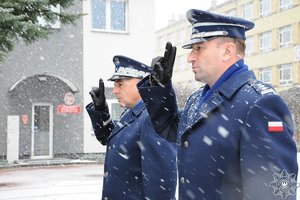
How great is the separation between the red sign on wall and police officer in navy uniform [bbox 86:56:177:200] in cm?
1353

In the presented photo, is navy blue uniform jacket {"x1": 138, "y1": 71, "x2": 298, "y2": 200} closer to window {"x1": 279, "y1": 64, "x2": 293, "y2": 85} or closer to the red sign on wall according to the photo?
the red sign on wall

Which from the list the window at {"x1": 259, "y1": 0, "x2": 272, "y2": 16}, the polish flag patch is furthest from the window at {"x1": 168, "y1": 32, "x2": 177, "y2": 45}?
the polish flag patch

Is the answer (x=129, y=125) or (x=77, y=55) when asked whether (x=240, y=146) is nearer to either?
(x=129, y=125)

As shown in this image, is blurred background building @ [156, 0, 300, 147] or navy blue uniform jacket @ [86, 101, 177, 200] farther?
blurred background building @ [156, 0, 300, 147]

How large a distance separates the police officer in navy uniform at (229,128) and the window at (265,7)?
38.5 metres

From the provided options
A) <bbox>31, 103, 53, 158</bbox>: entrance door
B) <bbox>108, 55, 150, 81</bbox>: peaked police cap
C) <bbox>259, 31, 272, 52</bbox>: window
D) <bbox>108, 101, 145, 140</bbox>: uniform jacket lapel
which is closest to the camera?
<bbox>108, 101, 145, 140</bbox>: uniform jacket lapel

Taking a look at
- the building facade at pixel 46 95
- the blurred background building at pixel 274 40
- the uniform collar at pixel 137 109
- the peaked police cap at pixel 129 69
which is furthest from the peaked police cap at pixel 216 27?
the blurred background building at pixel 274 40

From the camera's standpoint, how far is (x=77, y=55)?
18281mm

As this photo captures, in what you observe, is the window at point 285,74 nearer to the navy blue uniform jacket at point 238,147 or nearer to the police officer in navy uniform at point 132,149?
the police officer in navy uniform at point 132,149

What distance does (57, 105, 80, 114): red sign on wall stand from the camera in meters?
17.5

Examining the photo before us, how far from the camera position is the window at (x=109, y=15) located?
18875 millimetres

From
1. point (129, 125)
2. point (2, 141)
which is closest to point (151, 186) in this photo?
point (129, 125)

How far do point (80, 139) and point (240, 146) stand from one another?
53.7 ft

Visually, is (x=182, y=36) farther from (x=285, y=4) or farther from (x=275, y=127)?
(x=275, y=127)
